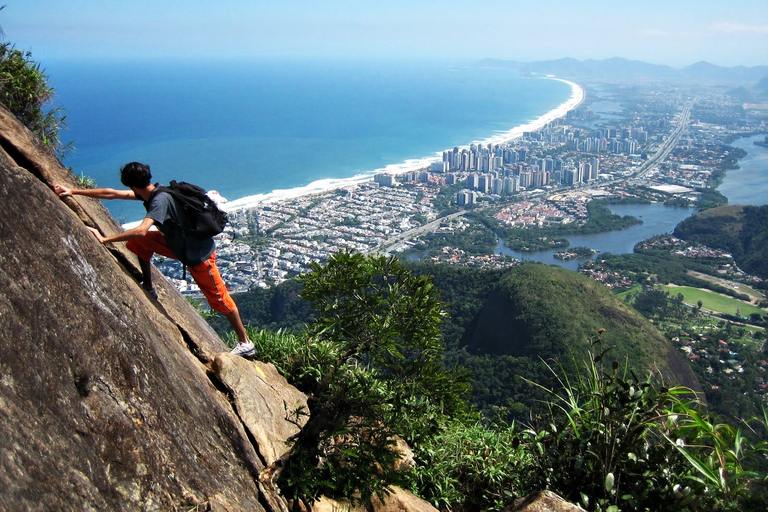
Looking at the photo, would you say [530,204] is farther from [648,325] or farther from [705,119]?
[705,119]

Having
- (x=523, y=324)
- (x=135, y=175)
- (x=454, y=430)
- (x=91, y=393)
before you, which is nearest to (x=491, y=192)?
(x=523, y=324)

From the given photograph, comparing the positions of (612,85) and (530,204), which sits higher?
(612,85)

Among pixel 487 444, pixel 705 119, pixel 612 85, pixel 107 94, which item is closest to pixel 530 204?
pixel 487 444

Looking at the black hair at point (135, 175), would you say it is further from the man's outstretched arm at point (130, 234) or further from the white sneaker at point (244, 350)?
the white sneaker at point (244, 350)

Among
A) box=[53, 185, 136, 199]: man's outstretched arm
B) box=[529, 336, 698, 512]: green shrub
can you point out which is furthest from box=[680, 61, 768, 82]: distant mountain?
box=[53, 185, 136, 199]: man's outstretched arm

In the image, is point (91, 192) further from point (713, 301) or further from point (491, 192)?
point (491, 192)
